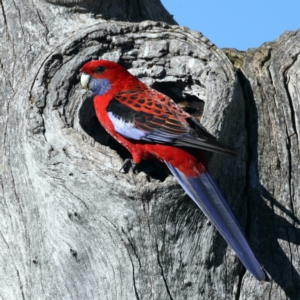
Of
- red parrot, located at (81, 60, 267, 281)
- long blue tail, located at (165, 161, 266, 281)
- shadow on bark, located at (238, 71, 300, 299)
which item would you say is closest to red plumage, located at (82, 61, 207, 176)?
red parrot, located at (81, 60, 267, 281)

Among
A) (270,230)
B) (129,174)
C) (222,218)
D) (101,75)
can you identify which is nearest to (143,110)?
(101,75)

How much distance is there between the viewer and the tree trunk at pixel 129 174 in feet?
12.8

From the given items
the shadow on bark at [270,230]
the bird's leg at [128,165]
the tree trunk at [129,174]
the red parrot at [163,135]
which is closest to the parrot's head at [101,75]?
the red parrot at [163,135]

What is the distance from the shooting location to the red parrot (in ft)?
12.6

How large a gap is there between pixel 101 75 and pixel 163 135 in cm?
84

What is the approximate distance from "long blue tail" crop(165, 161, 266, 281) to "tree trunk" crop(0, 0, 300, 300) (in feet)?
0.28

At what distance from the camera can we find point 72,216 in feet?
13.0

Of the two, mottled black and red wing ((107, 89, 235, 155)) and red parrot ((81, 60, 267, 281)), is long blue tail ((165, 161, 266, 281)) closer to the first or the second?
red parrot ((81, 60, 267, 281))

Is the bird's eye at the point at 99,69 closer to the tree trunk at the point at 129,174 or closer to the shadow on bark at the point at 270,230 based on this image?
the tree trunk at the point at 129,174

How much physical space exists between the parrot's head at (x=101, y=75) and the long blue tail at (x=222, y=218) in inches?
45.6

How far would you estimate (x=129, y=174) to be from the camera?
152 inches

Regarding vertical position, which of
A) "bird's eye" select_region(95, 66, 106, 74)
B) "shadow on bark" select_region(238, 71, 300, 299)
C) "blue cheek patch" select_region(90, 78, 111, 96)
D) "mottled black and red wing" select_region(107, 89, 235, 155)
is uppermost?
"bird's eye" select_region(95, 66, 106, 74)

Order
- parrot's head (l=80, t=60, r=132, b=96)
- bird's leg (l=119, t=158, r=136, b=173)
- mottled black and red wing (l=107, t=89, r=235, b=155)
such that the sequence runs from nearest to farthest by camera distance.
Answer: bird's leg (l=119, t=158, r=136, b=173), mottled black and red wing (l=107, t=89, r=235, b=155), parrot's head (l=80, t=60, r=132, b=96)

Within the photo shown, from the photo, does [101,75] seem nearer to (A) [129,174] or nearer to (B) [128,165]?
(B) [128,165]
